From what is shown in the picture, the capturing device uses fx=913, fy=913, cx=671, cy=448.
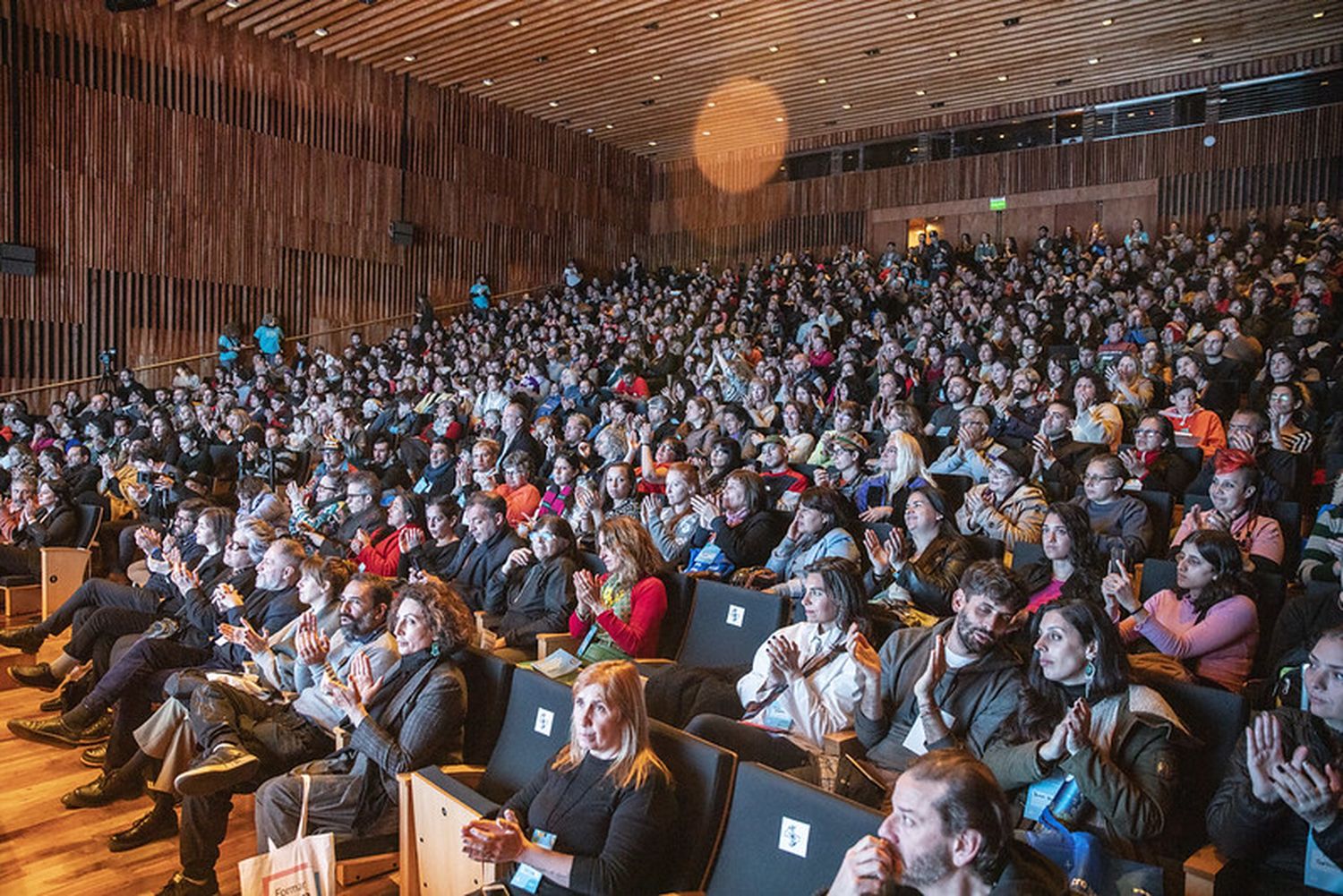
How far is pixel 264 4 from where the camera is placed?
10.9 m

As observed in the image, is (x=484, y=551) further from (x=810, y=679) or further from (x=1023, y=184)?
(x=1023, y=184)

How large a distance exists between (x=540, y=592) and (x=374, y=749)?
4.48ft

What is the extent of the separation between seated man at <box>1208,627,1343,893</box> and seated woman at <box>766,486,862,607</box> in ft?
5.57

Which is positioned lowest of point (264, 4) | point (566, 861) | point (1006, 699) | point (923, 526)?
point (566, 861)

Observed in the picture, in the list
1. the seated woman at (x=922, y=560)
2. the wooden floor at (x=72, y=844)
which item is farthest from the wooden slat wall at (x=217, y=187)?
the seated woman at (x=922, y=560)

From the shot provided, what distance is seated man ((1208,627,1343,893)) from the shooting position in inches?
67.3

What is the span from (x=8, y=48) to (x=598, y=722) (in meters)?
12.0

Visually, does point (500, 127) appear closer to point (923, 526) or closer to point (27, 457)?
point (27, 457)

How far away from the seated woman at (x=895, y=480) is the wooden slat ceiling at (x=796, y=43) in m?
7.44

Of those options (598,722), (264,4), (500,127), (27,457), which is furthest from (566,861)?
(500,127)

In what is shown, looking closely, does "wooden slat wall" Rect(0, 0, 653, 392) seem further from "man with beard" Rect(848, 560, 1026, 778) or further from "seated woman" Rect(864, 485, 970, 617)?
"man with beard" Rect(848, 560, 1026, 778)

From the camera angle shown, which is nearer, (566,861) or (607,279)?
(566,861)

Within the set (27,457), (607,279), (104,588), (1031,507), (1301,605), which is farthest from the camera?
(607,279)

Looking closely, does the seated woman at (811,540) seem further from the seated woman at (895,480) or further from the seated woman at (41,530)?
the seated woman at (41,530)
